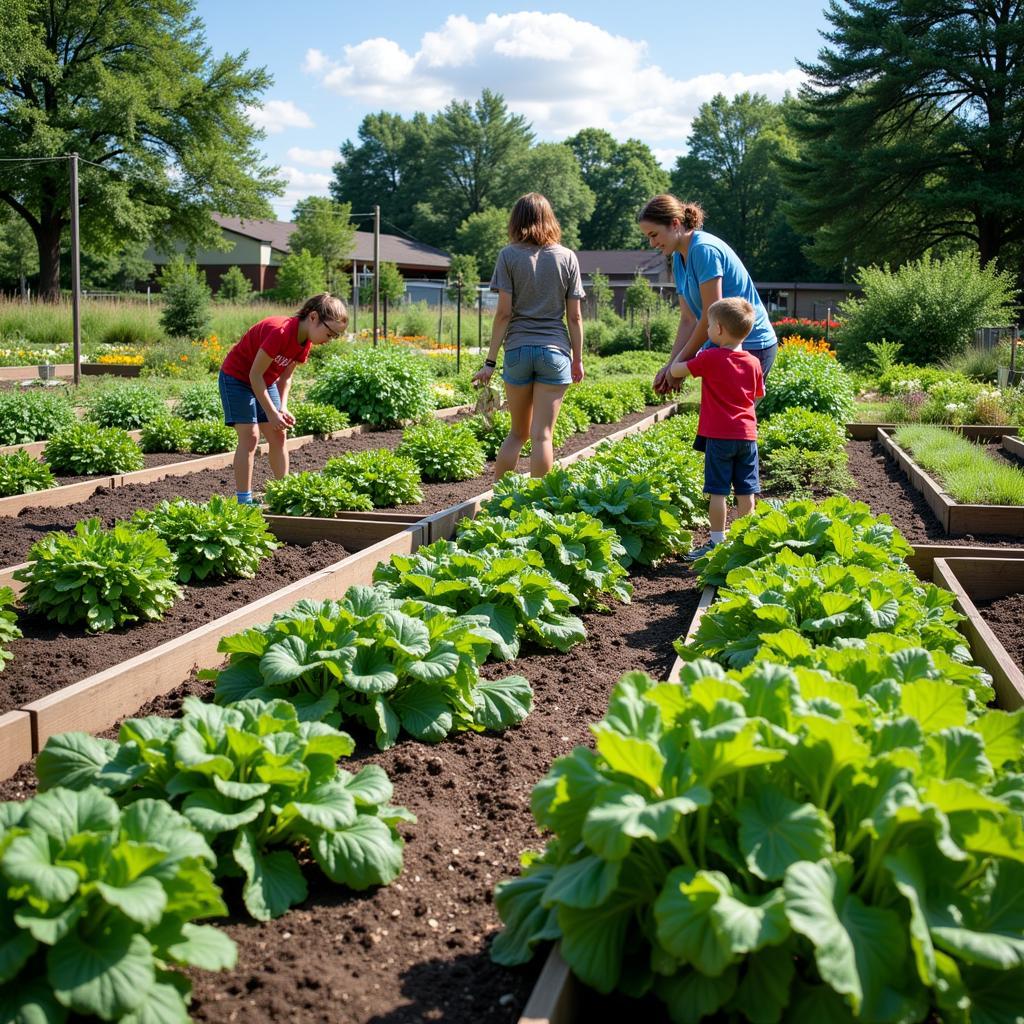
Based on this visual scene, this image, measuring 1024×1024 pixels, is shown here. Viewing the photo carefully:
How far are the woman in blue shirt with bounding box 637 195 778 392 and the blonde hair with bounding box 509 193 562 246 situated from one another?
61 centimetres

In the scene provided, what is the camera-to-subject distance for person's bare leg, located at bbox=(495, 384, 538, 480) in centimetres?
648

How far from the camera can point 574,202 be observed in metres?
79.0

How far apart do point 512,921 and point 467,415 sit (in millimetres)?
11717

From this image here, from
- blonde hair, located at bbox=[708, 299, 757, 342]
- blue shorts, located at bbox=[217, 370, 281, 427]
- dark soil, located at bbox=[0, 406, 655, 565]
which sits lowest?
dark soil, located at bbox=[0, 406, 655, 565]

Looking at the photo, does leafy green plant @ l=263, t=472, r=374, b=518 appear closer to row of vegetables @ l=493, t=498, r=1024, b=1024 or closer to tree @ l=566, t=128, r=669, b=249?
row of vegetables @ l=493, t=498, r=1024, b=1024

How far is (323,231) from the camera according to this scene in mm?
45875

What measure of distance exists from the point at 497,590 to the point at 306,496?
2.65 meters

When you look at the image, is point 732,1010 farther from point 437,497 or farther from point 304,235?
point 304,235

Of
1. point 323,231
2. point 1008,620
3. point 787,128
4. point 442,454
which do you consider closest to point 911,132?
point 787,128

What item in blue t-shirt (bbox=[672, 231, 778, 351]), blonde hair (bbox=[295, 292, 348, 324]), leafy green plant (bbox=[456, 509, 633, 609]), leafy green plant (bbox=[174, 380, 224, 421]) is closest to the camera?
leafy green plant (bbox=[456, 509, 633, 609])

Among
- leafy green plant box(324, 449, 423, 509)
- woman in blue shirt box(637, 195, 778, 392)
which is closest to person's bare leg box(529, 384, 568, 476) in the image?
woman in blue shirt box(637, 195, 778, 392)

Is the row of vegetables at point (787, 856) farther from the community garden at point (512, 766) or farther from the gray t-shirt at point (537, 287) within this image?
the gray t-shirt at point (537, 287)

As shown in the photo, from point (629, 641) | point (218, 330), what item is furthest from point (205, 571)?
point (218, 330)

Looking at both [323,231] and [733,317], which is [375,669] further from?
[323,231]
